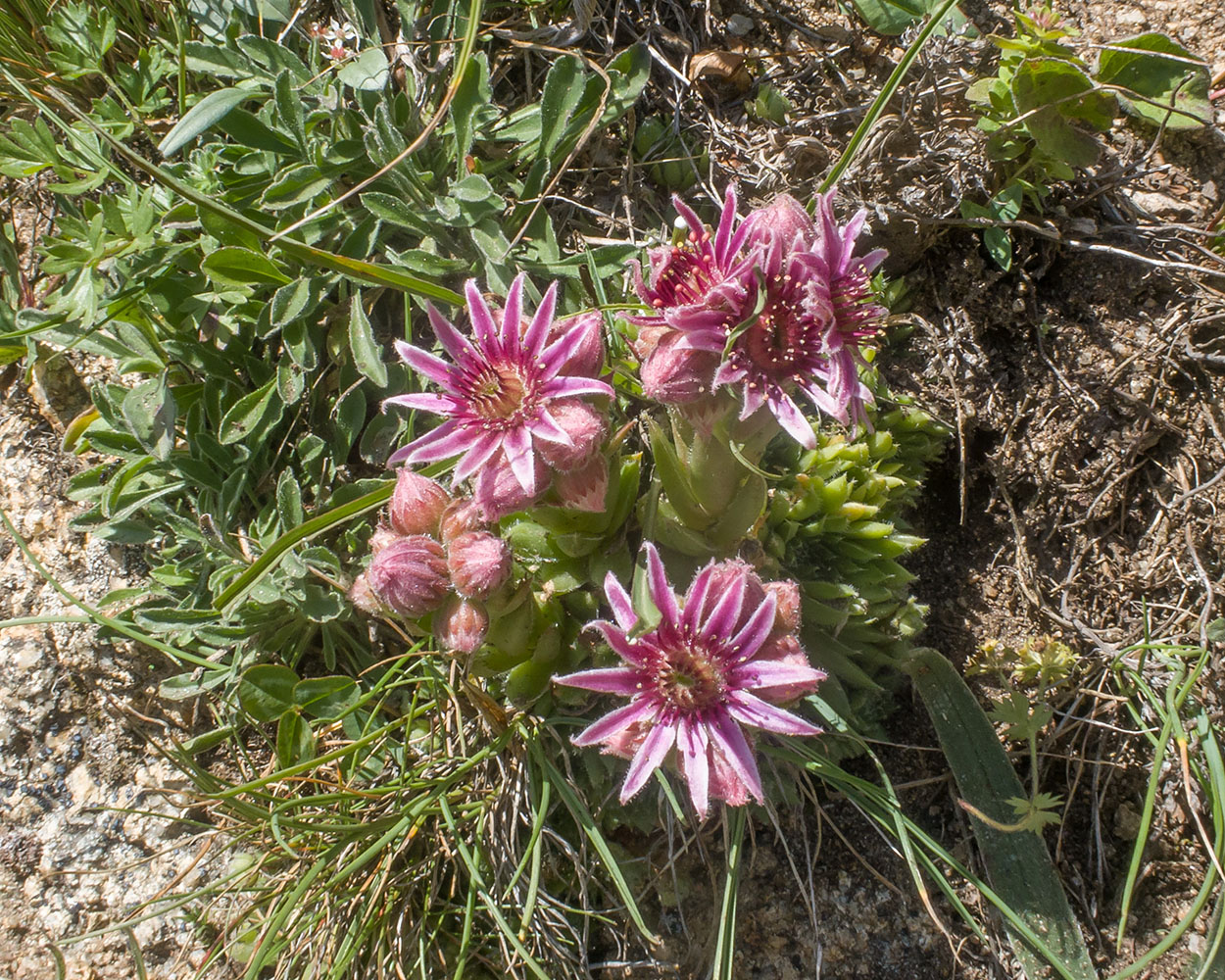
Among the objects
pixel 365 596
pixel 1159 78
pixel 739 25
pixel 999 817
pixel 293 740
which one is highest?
pixel 1159 78

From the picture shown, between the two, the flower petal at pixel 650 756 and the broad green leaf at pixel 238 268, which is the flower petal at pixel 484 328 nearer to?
the broad green leaf at pixel 238 268

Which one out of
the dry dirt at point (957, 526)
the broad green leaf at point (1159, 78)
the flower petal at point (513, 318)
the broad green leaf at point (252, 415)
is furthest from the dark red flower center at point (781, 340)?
the broad green leaf at point (1159, 78)

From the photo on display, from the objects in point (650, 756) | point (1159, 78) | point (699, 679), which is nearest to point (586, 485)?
point (699, 679)

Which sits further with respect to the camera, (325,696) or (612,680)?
(325,696)

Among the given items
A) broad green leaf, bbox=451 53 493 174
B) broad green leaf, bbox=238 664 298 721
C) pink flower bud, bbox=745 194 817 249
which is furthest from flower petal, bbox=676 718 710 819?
broad green leaf, bbox=451 53 493 174

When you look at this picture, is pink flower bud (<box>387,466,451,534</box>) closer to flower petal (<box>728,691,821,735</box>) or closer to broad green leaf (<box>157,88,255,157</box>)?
flower petal (<box>728,691,821,735</box>)

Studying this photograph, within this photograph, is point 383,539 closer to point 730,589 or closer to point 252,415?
point 252,415

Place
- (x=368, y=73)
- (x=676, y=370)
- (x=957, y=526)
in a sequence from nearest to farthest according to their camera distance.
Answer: (x=676, y=370) → (x=368, y=73) → (x=957, y=526)
